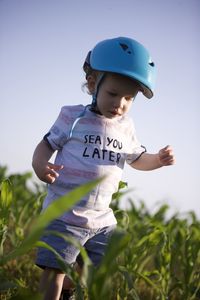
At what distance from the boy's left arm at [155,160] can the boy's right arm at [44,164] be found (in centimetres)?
52

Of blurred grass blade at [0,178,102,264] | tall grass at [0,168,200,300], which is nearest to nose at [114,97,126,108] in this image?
tall grass at [0,168,200,300]

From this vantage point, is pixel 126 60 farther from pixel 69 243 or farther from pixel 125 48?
pixel 69 243

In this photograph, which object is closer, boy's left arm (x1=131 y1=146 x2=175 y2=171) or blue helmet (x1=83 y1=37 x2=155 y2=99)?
blue helmet (x1=83 y1=37 x2=155 y2=99)

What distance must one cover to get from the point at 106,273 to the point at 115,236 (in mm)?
148

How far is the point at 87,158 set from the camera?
6.40 feet

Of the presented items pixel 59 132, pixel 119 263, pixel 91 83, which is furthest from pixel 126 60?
pixel 119 263

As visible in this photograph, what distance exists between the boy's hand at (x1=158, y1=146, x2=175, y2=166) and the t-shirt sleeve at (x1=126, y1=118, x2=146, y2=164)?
0.50 ft

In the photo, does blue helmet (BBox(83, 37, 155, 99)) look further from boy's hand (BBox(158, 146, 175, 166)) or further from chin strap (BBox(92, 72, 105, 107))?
boy's hand (BBox(158, 146, 175, 166))

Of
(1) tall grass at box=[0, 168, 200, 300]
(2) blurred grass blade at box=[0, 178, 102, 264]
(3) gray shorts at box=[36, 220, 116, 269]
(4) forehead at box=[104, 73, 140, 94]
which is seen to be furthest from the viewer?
(4) forehead at box=[104, 73, 140, 94]

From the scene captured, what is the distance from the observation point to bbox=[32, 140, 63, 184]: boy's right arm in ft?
5.93

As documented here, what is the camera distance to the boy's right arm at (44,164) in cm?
181

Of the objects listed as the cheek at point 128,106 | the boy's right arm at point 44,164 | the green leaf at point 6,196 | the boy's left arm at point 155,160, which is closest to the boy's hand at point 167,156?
the boy's left arm at point 155,160

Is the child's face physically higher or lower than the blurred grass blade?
higher

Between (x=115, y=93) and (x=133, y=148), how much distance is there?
0.38m
